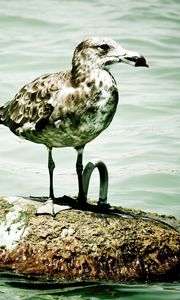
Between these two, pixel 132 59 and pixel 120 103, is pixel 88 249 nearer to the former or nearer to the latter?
pixel 132 59

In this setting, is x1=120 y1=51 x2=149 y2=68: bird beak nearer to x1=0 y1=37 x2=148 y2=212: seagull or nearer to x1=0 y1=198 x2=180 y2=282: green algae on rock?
x1=0 y1=37 x2=148 y2=212: seagull

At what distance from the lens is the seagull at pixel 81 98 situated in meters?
6.96

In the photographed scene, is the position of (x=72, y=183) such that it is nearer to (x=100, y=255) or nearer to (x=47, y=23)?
(x=100, y=255)

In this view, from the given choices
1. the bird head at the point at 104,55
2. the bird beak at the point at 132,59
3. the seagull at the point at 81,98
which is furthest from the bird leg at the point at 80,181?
the bird beak at the point at 132,59

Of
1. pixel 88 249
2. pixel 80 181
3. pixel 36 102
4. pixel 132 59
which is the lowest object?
pixel 88 249

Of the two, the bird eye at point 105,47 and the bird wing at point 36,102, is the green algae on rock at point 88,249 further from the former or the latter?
the bird eye at point 105,47

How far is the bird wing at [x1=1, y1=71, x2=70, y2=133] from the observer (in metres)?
7.19

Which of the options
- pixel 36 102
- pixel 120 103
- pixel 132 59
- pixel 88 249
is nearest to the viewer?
pixel 88 249

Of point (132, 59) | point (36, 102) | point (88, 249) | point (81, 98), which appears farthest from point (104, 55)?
point (88, 249)

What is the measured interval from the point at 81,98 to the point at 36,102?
50 centimetres

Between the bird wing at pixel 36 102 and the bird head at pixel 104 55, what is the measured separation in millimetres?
255

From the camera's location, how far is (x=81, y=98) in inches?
276

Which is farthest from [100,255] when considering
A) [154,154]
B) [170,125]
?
[170,125]

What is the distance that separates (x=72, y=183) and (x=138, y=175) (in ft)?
3.37
